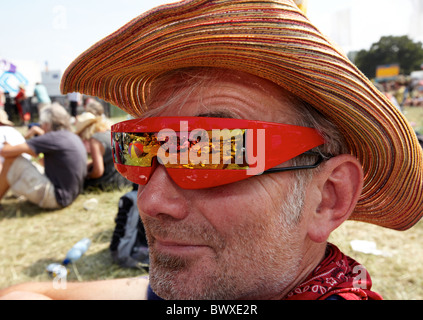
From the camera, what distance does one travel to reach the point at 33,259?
144 inches

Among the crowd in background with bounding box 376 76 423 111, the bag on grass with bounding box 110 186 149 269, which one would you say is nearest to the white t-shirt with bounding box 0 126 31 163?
the bag on grass with bounding box 110 186 149 269

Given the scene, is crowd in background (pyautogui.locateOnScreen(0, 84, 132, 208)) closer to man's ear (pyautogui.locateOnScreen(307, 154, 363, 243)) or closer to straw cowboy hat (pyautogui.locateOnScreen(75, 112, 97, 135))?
straw cowboy hat (pyautogui.locateOnScreen(75, 112, 97, 135))

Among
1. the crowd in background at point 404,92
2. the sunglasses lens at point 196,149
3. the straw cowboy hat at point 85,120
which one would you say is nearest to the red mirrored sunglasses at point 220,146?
the sunglasses lens at point 196,149

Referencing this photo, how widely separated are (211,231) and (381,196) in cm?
95

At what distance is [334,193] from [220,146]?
1.81ft

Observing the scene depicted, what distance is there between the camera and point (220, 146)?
1.03m

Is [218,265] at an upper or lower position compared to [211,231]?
lower

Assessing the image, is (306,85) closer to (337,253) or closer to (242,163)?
(242,163)

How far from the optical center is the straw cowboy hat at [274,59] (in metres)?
0.89

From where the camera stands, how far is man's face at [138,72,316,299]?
3.48ft

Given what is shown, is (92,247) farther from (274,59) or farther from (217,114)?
(274,59)

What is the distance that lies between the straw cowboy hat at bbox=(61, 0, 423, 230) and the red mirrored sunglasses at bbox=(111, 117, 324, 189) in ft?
0.57

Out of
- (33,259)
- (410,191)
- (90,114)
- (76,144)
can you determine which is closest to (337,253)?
(410,191)

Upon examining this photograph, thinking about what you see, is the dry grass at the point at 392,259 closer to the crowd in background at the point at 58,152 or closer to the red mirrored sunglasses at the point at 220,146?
the red mirrored sunglasses at the point at 220,146
